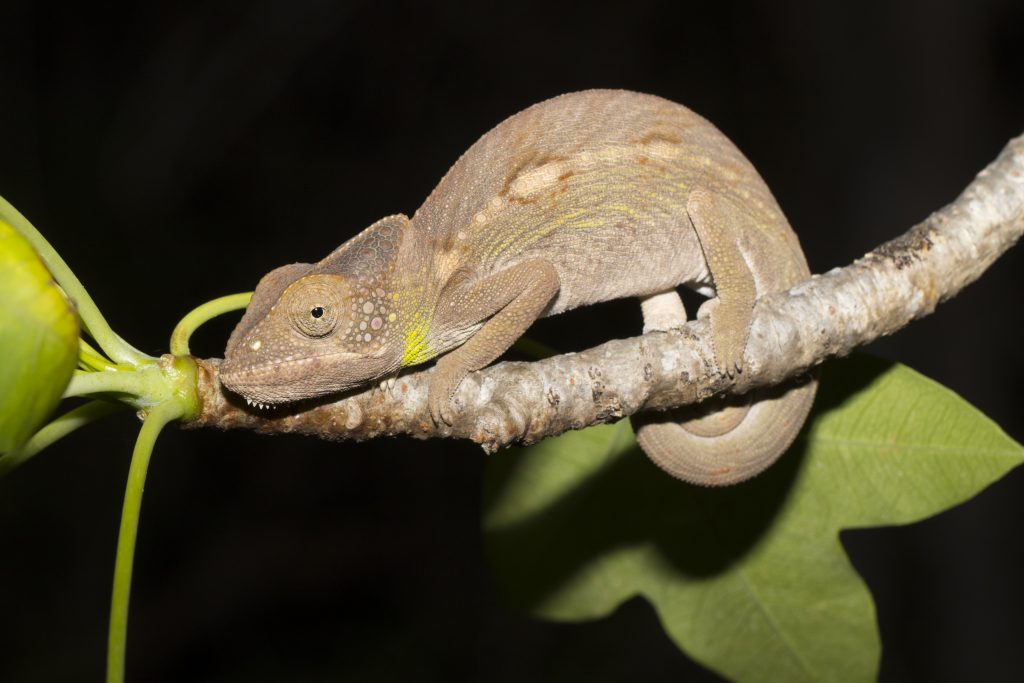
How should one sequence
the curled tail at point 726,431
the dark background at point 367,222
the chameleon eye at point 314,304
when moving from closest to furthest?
the chameleon eye at point 314,304 < the curled tail at point 726,431 < the dark background at point 367,222

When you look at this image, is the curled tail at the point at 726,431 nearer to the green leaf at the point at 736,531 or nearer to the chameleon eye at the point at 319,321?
the green leaf at the point at 736,531

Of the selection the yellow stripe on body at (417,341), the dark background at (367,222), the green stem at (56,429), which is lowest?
the dark background at (367,222)

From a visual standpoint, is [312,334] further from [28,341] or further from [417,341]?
[28,341]

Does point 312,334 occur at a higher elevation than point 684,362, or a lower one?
higher

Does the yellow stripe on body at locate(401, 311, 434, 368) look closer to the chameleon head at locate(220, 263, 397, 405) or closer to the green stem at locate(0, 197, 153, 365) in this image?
the chameleon head at locate(220, 263, 397, 405)

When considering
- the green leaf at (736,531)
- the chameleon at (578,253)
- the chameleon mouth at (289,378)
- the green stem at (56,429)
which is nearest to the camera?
the green stem at (56,429)

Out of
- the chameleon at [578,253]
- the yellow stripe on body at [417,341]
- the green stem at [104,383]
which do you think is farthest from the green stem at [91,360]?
the yellow stripe on body at [417,341]

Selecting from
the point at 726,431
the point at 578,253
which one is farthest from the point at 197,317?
the point at 726,431
